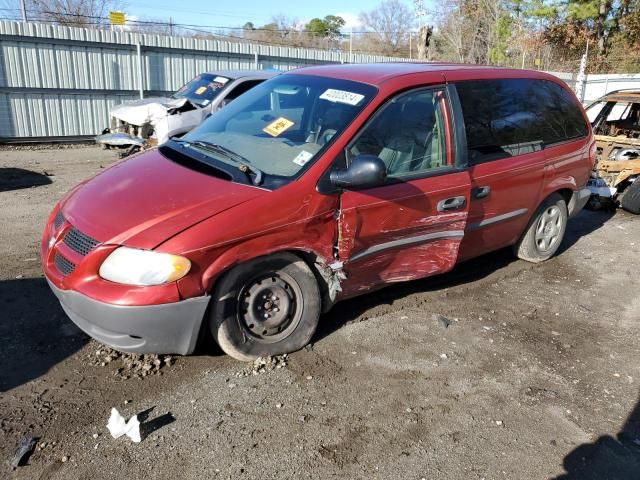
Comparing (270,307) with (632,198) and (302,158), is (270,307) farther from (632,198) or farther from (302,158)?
(632,198)

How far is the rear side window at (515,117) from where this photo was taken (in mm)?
4398

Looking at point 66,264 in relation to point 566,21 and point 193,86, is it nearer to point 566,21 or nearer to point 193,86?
point 193,86

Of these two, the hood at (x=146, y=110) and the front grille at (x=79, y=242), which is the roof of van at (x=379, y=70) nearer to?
the front grille at (x=79, y=242)

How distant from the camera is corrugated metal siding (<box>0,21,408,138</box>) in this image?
12.4 metres

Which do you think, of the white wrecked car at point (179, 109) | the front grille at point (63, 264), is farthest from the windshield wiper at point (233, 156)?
the white wrecked car at point (179, 109)

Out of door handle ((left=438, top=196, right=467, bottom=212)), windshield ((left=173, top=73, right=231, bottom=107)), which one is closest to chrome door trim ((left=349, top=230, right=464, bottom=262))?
door handle ((left=438, top=196, right=467, bottom=212))

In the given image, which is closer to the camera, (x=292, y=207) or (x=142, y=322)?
(x=142, y=322)

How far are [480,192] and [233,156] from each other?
2.02m

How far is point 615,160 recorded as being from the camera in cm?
826

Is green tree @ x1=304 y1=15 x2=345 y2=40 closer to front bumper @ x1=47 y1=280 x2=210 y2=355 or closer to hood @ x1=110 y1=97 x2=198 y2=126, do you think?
hood @ x1=110 y1=97 x2=198 y2=126

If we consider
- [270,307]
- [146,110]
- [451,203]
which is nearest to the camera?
[270,307]

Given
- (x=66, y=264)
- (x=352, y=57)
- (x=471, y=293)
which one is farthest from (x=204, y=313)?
(x=352, y=57)

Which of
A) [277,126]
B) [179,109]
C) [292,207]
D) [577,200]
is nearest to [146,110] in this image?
[179,109]

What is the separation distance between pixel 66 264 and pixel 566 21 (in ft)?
124
